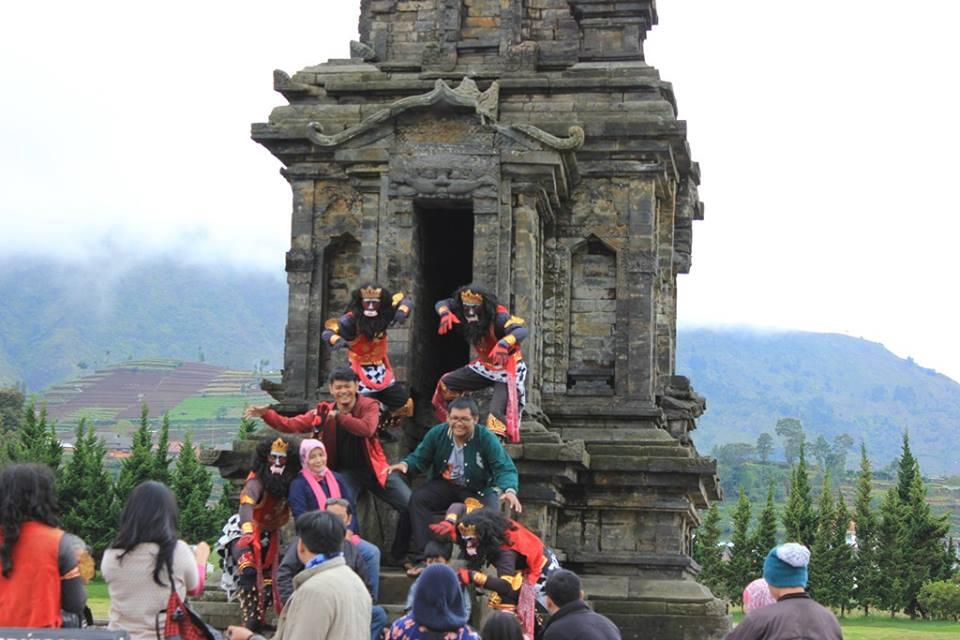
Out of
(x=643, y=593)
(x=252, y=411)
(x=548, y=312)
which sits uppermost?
(x=548, y=312)

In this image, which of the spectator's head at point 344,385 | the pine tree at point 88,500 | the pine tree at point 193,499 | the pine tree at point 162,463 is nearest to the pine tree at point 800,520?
the pine tree at point 193,499

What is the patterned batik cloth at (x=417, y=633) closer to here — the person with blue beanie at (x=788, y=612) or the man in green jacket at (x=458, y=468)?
the person with blue beanie at (x=788, y=612)

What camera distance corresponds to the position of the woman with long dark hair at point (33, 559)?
7863 millimetres

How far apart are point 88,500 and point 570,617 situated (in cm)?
3270

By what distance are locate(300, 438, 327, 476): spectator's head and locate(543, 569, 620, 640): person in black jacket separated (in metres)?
3.65

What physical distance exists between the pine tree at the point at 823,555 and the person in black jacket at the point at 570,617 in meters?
35.4

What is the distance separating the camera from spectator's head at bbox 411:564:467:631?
359 inches

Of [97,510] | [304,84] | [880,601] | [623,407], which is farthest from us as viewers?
[880,601]

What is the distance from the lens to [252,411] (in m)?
13.5

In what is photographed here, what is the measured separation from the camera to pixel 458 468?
13375 millimetres

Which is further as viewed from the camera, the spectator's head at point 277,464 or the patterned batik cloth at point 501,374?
the patterned batik cloth at point 501,374

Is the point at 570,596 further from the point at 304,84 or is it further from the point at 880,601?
the point at 880,601

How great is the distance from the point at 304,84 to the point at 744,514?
31.6m

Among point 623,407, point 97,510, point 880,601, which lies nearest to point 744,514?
point 880,601
